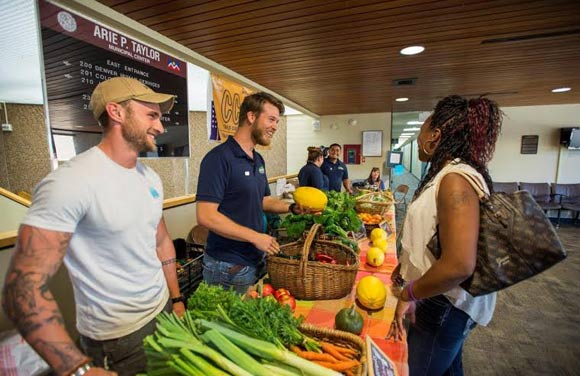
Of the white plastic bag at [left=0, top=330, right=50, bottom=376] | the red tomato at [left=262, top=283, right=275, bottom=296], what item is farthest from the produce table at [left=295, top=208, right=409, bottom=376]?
the white plastic bag at [left=0, top=330, right=50, bottom=376]

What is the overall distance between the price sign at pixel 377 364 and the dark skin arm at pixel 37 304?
0.69m

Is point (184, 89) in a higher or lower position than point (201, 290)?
higher

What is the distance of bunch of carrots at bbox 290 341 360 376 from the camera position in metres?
0.79

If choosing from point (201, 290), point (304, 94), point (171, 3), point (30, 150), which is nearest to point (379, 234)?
point (201, 290)

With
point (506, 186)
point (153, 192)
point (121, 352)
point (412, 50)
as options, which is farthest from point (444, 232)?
point (506, 186)

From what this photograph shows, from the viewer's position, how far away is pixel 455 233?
880mm

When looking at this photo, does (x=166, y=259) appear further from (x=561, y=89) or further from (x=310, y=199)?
(x=561, y=89)

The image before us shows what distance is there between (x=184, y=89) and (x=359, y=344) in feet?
8.78

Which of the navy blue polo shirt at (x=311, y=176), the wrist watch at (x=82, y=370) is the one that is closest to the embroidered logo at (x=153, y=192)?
the wrist watch at (x=82, y=370)

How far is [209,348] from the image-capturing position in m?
0.70

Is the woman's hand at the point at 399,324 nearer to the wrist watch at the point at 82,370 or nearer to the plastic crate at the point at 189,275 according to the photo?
the wrist watch at the point at 82,370

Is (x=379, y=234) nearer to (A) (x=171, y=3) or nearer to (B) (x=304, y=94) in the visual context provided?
(A) (x=171, y=3)

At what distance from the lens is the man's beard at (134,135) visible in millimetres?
1061

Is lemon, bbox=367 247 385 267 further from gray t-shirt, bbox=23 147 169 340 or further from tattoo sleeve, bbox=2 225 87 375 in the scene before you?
tattoo sleeve, bbox=2 225 87 375
